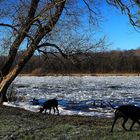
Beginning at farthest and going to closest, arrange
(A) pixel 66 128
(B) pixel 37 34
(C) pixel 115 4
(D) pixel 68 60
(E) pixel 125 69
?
(E) pixel 125 69 → (D) pixel 68 60 → (B) pixel 37 34 → (C) pixel 115 4 → (A) pixel 66 128

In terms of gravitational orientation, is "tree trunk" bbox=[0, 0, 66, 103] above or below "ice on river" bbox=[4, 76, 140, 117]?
above

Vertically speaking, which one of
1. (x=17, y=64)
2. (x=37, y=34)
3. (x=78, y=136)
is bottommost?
(x=78, y=136)

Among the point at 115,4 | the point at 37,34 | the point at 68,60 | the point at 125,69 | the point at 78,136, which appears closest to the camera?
the point at 78,136

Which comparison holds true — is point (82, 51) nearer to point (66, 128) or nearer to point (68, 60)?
point (68, 60)

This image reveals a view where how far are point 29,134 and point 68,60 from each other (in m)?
13.4

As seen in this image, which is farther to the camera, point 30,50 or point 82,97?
point 82,97

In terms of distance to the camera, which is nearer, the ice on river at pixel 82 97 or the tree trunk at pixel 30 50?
the tree trunk at pixel 30 50

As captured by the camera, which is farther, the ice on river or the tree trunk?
the ice on river

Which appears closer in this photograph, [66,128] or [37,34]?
[66,128]

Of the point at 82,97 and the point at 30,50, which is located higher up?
the point at 30,50

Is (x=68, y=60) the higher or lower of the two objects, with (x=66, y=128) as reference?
higher

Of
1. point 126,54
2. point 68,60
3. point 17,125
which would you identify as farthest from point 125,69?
point 17,125

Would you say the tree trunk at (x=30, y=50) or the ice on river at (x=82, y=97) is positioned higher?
the tree trunk at (x=30, y=50)

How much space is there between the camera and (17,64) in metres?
24.9
